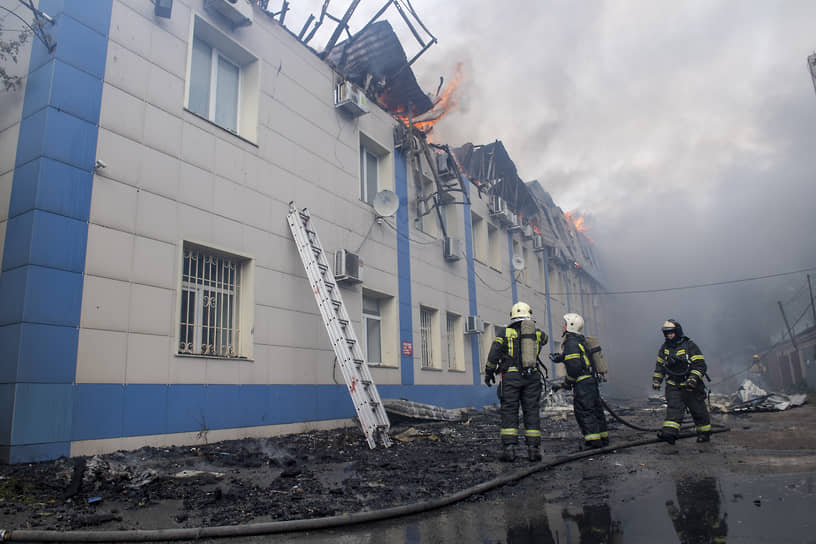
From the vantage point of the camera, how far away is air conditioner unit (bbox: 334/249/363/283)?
958 cm

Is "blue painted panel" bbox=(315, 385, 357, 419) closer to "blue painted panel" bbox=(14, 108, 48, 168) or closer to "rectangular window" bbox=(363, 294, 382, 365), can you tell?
"rectangular window" bbox=(363, 294, 382, 365)

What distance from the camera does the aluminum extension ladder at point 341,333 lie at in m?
7.36

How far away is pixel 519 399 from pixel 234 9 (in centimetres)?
687

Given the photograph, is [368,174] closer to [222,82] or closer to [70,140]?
[222,82]

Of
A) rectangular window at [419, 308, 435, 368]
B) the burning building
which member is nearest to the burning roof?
the burning building

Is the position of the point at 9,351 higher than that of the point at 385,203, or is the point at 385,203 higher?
the point at 385,203

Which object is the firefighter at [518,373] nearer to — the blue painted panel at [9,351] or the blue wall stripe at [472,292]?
the blue painted panel at [9,351]

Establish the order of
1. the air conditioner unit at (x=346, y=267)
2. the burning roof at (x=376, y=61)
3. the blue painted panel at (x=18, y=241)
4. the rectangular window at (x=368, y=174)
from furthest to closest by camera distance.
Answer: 1. the burning roof at (x=376, y=61)
2. the rectangular window at (x=368, y=174)
3. the air conditioner unit at (x=346, y=267)
4. the blue painted panel at (x=18, y=241)

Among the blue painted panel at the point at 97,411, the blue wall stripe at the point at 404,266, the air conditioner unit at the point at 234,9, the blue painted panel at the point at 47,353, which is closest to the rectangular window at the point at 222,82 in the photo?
the air conditioner unit at the point at 234,9

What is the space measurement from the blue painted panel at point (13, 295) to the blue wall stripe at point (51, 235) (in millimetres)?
11

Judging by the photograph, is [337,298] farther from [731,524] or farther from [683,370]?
[731,524]

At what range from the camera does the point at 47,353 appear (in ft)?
17.6

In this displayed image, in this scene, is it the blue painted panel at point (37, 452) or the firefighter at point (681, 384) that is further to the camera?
the firefighter at point (681, 384)

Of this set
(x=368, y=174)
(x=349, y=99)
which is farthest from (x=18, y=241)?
(x=368, y=174)
